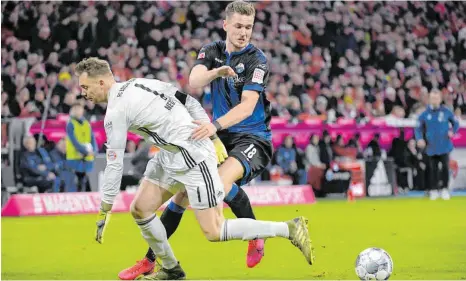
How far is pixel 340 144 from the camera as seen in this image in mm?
18500

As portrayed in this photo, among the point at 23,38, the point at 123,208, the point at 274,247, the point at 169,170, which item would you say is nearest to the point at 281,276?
the point at 169,170

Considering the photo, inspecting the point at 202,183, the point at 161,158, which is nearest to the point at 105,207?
the point at 161,158

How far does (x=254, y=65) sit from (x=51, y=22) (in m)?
13.5

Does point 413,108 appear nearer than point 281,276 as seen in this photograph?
No

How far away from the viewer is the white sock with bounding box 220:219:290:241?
6.67 m

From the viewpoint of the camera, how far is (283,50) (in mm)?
22734

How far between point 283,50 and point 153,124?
54.2ft

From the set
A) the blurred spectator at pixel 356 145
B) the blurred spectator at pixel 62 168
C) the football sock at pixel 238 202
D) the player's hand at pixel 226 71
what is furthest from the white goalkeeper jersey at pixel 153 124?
Result: the blurred spectator at pixel 356 145

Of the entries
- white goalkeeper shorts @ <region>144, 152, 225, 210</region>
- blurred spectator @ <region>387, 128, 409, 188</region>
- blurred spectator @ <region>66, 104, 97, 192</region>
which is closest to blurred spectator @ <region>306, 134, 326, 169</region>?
blurred spectator @ <region>387, 128, 409, 188</region>

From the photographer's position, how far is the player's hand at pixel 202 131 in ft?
21.4

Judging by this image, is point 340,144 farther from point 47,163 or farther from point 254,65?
point 254,65

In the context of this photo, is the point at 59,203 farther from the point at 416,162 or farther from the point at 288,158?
the point at 416,162

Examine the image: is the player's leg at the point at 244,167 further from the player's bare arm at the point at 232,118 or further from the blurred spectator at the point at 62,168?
the blurred spectator at the point at 62,168

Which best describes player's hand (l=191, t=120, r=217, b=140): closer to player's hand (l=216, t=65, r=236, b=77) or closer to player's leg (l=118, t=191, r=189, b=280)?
player's hand (l=216, t=65, r=236, b=77)
